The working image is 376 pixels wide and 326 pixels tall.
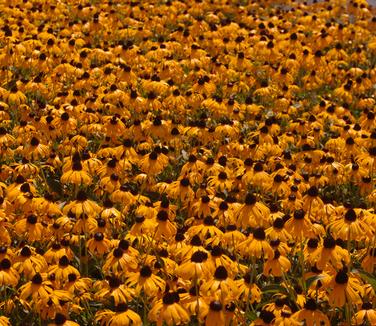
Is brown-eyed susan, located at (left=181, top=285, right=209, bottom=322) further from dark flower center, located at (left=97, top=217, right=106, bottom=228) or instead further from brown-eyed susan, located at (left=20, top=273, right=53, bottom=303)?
dark flower center, located at (left=97, top=217, right=106, bottom=228)

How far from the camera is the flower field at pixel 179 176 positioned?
5.34 meters

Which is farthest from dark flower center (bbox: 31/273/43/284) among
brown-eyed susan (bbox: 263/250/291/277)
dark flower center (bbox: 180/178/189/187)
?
dark flower center (bbox: 180/178/189/187)

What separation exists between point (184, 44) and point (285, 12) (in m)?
5.47

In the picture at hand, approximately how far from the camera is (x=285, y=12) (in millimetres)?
17828

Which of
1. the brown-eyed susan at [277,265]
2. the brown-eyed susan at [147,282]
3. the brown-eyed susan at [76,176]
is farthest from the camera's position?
the brown-eyed susan at [76,176]

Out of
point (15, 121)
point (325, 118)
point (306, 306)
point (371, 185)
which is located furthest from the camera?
point (325, 118)

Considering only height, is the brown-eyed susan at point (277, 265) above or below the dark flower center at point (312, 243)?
below

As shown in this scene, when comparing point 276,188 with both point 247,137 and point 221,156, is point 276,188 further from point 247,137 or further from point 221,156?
point 247,137

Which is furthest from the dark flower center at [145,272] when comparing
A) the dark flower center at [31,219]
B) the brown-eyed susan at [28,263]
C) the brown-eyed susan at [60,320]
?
the dark flower center at [31,219]

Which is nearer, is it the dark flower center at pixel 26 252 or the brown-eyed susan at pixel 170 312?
the brown-eyed susan at pixel 170 312

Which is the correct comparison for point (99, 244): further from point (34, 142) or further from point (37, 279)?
point (34, 142)

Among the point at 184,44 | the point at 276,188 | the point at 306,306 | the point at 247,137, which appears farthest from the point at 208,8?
the point at 306,306

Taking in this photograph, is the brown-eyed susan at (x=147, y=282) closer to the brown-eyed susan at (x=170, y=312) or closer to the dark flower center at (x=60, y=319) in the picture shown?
the brown-eyed susan at (x=170, y=312)

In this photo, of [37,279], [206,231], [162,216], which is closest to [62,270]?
[37,279]
